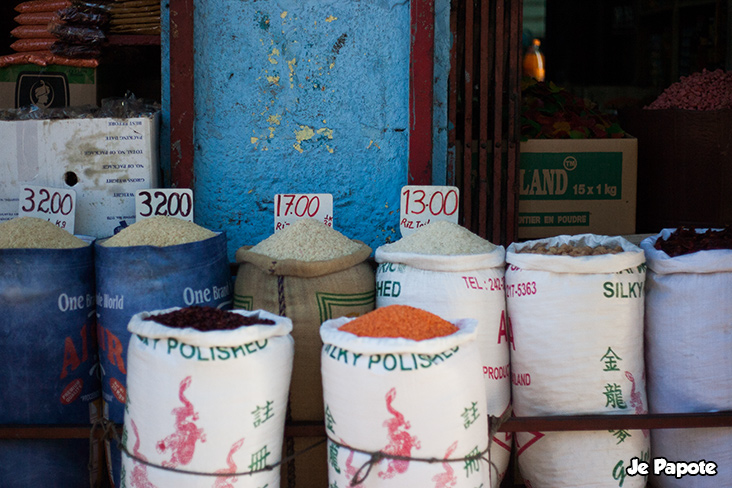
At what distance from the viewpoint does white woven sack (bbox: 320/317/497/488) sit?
1433 mm

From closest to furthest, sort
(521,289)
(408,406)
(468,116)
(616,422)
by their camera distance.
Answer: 1. (408,406)
2. (616,422)
3. (521,289)
4. (468,116)

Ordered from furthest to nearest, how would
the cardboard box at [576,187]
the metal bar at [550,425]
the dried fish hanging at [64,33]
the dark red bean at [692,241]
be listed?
the cardboard box at [576,187] → the dried fish hanging at [64,33] → the dark red bean at [692,241] → the metal bar at [550,425]

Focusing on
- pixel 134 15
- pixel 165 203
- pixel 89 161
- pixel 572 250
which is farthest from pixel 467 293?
pixel 134 15

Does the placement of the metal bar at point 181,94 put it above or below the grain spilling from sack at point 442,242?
above

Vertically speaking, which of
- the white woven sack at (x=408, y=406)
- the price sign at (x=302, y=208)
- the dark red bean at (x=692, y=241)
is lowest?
the white woven sack at (x=408, y=406)

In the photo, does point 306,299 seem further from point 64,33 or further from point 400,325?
point 64,33

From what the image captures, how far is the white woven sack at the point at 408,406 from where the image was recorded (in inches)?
56.4

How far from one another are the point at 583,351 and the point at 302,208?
3.05ft

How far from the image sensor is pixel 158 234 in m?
1.83

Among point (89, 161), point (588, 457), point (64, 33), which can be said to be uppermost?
point (64, 33)

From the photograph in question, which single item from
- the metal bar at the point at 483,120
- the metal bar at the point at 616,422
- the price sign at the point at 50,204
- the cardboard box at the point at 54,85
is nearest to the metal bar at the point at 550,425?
the metal bar at the point at 616,422

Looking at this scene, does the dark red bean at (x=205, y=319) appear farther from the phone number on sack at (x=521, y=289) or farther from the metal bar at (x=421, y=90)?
the metal bar at (x=421, y=90)

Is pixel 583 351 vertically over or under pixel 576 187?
under

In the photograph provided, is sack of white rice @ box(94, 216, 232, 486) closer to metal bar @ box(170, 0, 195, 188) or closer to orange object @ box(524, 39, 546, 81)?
metal bar @ box(170, 0, 195, 188)
